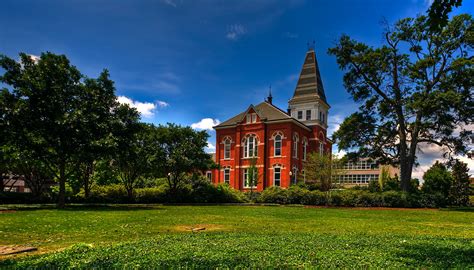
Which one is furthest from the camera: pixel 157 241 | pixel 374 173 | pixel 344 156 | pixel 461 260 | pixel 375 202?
pixel 374 173

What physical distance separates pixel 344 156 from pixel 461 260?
26483 millimetres

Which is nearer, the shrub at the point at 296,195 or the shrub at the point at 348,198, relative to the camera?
the shrub at the point at 348,198

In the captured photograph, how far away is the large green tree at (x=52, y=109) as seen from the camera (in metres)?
19.5

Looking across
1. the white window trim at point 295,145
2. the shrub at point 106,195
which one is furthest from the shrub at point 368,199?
the shrub at point 106,195

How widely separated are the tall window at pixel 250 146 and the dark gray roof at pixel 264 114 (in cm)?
290

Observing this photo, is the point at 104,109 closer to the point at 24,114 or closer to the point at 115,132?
the point at 115,132

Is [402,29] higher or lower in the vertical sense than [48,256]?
higher

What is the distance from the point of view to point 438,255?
249 inches

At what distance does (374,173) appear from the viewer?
80812 mm

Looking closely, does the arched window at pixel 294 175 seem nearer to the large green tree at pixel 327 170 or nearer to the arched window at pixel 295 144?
the arched window at pixel 295 144

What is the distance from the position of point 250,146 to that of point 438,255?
133 feet

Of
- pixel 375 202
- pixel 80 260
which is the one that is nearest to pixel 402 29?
pixel 375 202

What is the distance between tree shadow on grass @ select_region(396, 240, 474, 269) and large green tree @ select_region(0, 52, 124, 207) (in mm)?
17079

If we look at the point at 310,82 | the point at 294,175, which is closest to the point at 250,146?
the point at 294,175
